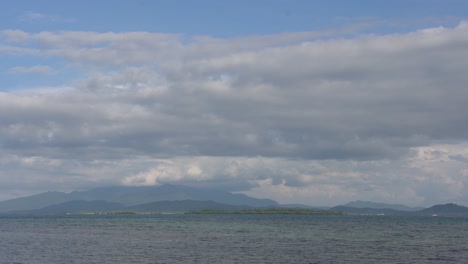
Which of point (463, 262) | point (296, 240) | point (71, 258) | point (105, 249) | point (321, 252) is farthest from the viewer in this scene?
point (296, 240)

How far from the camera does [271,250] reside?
254ft

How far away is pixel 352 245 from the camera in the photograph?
84.5 m

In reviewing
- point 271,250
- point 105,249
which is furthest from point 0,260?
point 271,250

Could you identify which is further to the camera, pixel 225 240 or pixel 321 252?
pixel 225 240

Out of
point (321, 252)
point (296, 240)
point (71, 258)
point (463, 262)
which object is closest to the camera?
point (463, 262)

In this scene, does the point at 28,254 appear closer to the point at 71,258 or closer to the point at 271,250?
the point at 71,258

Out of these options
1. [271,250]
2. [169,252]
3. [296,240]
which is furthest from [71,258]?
[296,240]

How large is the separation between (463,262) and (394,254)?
382 inches

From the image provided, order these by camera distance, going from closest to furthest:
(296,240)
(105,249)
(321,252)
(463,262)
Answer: (463,262) → (321,252) → (105,249) → (296,240)

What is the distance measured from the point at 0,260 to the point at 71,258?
8.15m

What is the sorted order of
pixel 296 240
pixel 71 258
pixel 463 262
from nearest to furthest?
pixel 463 262 < pixel 71 258 < pixel 296 240

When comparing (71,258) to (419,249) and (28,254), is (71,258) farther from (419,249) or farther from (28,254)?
(419,249)

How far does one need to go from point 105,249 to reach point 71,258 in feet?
37.1

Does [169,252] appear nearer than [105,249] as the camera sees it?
Yes
